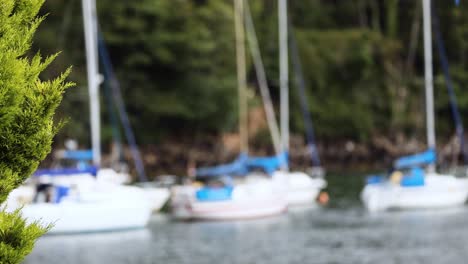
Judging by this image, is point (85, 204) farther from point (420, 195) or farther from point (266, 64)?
point (266, 64)

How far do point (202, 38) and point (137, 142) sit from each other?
10.2m

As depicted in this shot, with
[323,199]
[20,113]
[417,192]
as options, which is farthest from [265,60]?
[20,113]

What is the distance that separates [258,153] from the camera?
8569 centimetres

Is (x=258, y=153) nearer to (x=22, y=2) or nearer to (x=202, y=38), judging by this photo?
(x=202, y=38)

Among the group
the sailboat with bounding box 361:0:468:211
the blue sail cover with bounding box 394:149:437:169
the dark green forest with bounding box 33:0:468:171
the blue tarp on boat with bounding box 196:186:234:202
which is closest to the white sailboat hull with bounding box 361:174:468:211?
the sailboat with bounding box 361:0:468:211

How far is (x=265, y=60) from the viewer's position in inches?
3413

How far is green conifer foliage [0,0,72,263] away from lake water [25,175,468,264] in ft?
64.4

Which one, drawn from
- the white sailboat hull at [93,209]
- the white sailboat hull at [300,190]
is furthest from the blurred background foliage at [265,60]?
the white sailboat hull at [93,209]

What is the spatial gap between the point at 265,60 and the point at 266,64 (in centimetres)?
42

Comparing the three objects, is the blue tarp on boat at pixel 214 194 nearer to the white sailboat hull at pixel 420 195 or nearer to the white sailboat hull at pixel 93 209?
the white sailboat hull at pixel 93 209

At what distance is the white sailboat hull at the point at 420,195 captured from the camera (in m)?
47.5

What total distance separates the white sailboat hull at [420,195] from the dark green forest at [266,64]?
30.6 m

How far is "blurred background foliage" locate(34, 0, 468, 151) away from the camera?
7688cm

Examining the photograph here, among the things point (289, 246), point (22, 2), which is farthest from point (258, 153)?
point (22, 2)
